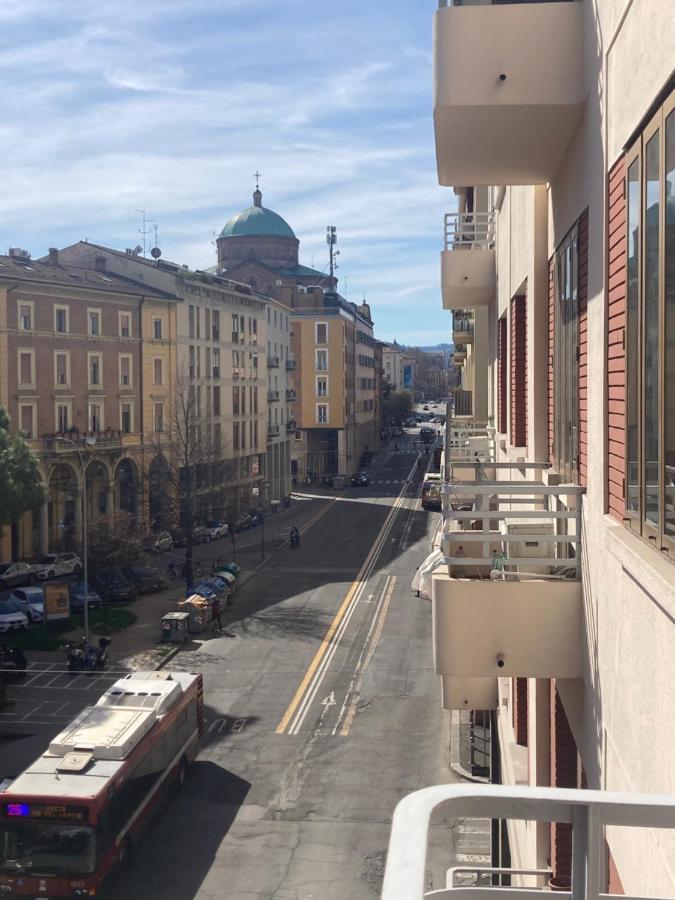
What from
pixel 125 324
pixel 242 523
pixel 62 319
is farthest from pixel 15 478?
pixel 242 523

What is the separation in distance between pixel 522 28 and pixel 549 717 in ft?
18.7

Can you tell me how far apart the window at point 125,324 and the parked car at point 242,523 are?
44.1ft

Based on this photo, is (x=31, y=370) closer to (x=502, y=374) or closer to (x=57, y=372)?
(x=57, y=372)

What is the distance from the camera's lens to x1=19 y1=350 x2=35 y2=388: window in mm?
45156

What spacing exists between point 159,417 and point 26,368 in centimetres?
1036

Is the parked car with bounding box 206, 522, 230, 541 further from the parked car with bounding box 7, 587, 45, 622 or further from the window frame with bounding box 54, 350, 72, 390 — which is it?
the parked car with bounding box 7, 587, 45, 622

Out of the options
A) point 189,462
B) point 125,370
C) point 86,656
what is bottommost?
point 86,656

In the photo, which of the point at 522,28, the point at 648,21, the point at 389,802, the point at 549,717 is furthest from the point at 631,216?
the point at 389,802

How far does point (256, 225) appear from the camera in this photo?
3814 inches

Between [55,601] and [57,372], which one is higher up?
[57,372]

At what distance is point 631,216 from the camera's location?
421 centimetres

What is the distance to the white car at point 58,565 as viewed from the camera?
42875mm

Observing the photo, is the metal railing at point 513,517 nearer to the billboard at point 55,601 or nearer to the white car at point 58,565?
the billboard at point 55,601

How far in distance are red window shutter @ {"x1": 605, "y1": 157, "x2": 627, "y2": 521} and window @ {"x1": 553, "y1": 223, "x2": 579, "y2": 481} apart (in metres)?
1.29
